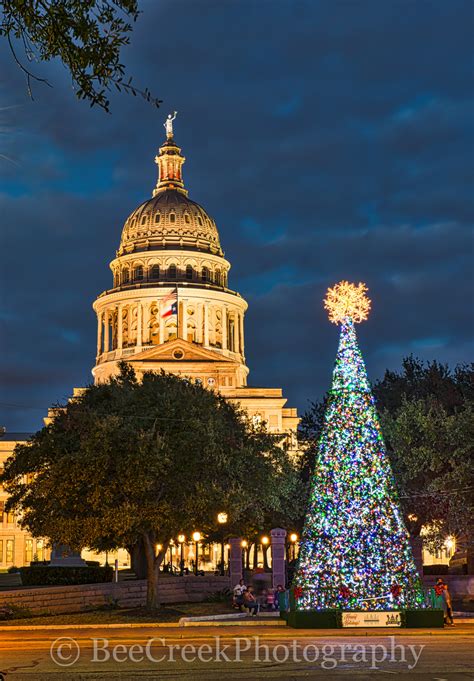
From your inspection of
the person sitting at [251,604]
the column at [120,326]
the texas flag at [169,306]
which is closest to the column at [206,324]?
the texas flag at [169,306]

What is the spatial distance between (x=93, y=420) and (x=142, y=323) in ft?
316

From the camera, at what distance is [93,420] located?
39719 mm

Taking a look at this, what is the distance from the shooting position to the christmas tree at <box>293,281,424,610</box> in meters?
29.9

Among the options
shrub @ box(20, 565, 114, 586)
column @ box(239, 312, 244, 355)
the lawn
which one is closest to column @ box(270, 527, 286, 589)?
the lawn

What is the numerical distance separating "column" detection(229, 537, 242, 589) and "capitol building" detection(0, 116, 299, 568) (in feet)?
238

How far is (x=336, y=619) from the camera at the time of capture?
30312mm

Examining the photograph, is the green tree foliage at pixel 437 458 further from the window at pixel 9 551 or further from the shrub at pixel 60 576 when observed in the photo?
the window at pixel 9 551

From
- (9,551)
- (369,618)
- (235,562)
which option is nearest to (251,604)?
(235,562)

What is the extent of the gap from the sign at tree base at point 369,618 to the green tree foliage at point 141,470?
399 inches

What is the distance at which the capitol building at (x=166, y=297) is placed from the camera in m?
131

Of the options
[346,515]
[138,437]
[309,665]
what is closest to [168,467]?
[138,437]

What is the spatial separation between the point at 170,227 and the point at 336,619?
376ft

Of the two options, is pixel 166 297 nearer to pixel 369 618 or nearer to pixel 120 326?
pixel 120 326

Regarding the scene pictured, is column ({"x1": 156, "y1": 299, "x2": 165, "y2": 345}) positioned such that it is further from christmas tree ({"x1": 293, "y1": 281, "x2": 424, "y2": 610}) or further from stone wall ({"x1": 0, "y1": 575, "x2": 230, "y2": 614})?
christmas tree ({"x1": 293, "y1": 281, "x2": 424, "y2": 610})
